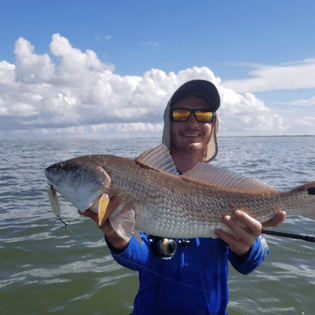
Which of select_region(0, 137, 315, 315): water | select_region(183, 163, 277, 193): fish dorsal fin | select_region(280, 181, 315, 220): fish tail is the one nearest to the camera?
select_region(280, 181, 315, 220): fish tail

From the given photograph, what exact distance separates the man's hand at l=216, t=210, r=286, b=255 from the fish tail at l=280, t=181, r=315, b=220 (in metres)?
0.13

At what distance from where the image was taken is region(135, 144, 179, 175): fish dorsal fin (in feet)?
9.58

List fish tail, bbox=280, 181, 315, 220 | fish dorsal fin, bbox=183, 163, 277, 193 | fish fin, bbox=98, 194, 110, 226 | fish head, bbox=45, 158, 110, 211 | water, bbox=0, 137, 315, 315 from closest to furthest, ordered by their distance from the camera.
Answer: fish fin, bbox=98, 194, 110, 226
fish head, bbox=45, 158, 110, 211
fish tail, bbox=280, 181, 315, 220
fish dorsal fin, bbox=183, 163, 277, 193
water, bbox=0, 137, 315, 315

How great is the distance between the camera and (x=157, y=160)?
2980 mm

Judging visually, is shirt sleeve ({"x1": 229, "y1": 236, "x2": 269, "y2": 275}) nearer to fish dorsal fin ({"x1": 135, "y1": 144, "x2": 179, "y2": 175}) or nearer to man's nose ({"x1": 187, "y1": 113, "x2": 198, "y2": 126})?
fish dorsal fin ({"x1": 135, "y1": 144, "x2": 179, "y2": 175})

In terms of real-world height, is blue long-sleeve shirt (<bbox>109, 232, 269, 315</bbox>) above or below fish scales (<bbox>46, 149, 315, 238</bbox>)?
below

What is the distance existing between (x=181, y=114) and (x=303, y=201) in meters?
2.04

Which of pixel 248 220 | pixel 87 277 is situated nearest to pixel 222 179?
pixel 248 220

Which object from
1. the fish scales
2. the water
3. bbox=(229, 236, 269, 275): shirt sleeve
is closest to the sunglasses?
the fish scales

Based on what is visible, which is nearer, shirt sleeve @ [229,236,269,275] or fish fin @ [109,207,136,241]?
fish fin @ [109,207,136,241]

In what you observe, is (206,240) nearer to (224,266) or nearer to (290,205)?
(224,266)

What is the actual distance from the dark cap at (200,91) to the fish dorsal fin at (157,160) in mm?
1612

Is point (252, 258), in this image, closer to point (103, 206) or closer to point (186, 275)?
point (186, 275)

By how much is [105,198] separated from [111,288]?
411 centimetres
